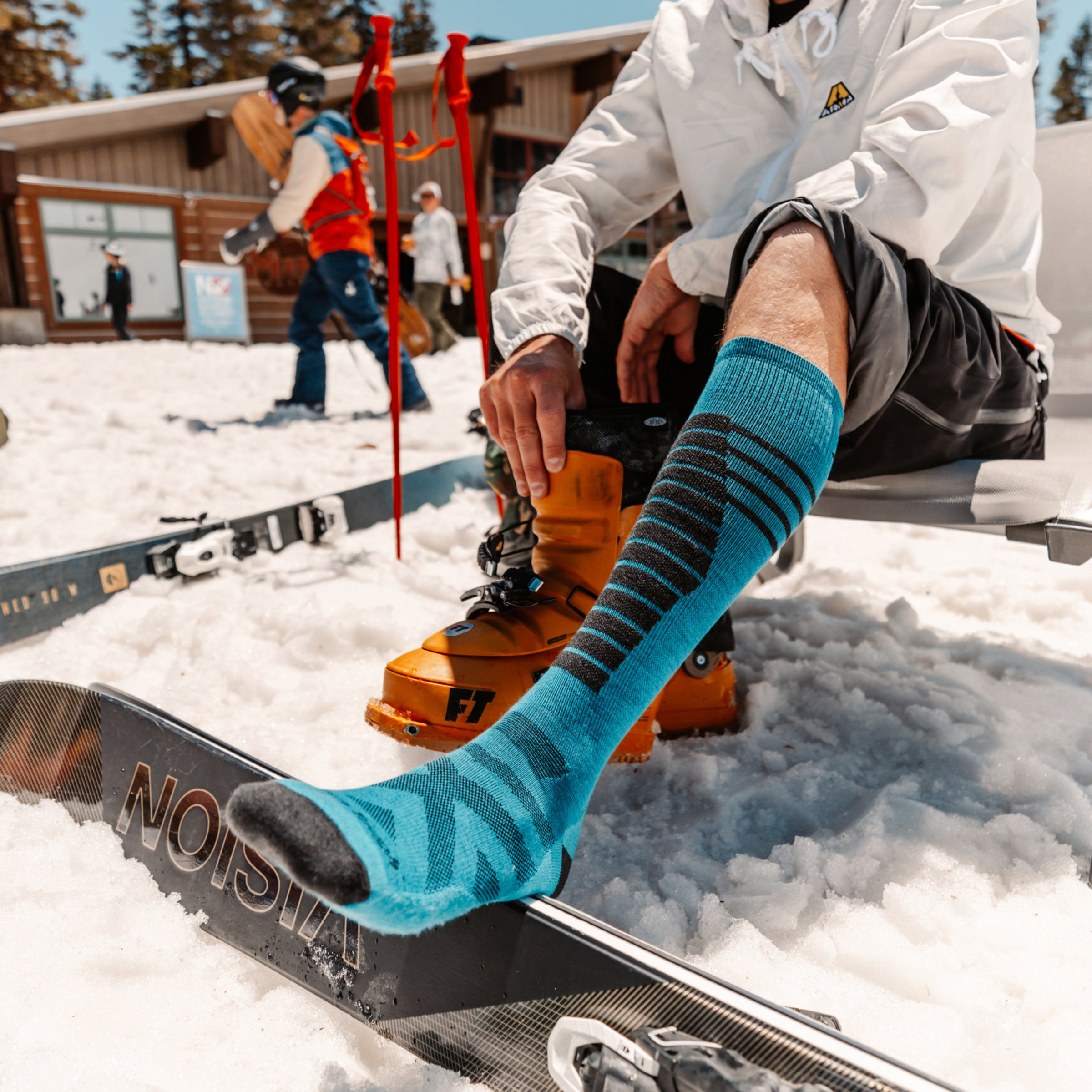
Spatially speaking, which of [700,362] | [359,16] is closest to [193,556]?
[700,362]

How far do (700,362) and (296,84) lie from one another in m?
3.95

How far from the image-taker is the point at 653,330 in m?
1.23

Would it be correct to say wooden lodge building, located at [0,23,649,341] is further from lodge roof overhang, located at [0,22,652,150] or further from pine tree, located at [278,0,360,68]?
pine tree, located at [278,0,360,68]

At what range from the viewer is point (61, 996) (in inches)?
28.6

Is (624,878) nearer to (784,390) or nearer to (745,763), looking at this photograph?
(745,763)

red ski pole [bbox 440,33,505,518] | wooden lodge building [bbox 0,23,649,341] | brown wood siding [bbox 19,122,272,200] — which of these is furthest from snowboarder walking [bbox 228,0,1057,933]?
brown wood siding [bbox 19,122,272,200]

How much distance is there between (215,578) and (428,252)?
5.88 meters

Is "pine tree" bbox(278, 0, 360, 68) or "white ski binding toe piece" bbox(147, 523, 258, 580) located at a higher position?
"pine tree" bbox(278, 0, 360, 68)

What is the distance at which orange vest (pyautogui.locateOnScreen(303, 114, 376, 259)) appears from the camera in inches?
168

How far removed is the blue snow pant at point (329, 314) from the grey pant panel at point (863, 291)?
3.66 m

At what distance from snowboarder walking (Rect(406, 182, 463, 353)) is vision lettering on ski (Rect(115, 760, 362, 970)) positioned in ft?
21.6

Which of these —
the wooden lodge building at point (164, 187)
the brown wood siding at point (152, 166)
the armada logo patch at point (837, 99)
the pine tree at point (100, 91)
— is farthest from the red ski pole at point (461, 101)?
the pine tree at point (100, 91)

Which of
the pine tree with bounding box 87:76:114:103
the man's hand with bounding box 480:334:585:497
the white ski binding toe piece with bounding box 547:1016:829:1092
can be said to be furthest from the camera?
the pine tree with bounding box 87:76:114:103

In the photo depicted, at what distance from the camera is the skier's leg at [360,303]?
429 centimetres
